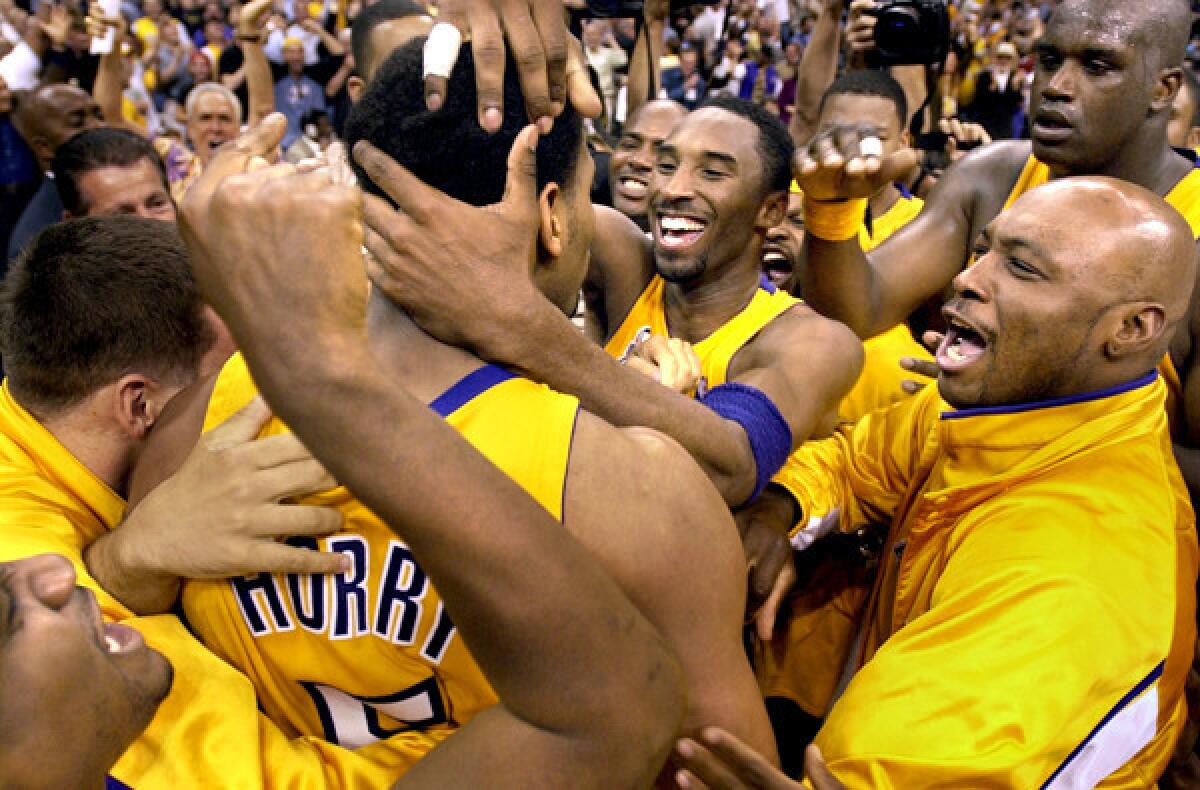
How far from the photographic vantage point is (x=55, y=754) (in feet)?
3.90

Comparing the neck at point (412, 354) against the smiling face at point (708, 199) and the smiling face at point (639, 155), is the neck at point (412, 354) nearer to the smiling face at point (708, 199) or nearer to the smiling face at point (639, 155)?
the smiling face at point (708, 199)

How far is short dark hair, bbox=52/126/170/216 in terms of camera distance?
3.81 meters

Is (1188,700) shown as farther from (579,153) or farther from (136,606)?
(136,606)

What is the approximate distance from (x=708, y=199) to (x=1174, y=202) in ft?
4.40

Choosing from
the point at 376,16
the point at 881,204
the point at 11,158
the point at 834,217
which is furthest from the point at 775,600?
the point at 11,158

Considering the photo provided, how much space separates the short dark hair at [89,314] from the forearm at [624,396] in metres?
0.71

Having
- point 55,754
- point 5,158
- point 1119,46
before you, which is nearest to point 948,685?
point 55,754

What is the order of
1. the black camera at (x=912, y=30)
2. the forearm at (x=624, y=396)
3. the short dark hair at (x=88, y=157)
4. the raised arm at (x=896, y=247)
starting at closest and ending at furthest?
1. the forearm at (x=624, y=396)
2. the raised arm at (x=896, y=247)
3. the short dark hair at (x=88, y=157)
4. the black camera at (x=912, y=30)

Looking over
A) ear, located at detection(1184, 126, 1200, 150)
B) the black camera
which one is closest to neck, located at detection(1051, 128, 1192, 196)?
the black camera

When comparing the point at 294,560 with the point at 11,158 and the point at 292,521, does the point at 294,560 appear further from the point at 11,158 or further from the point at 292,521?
the point at 11,158

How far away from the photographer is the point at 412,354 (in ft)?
5.01

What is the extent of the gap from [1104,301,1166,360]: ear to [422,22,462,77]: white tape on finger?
140 centimetres

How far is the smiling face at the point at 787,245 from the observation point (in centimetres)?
412

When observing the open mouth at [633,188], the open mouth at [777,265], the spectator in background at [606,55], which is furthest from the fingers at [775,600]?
the spectator in background at [606,55]
